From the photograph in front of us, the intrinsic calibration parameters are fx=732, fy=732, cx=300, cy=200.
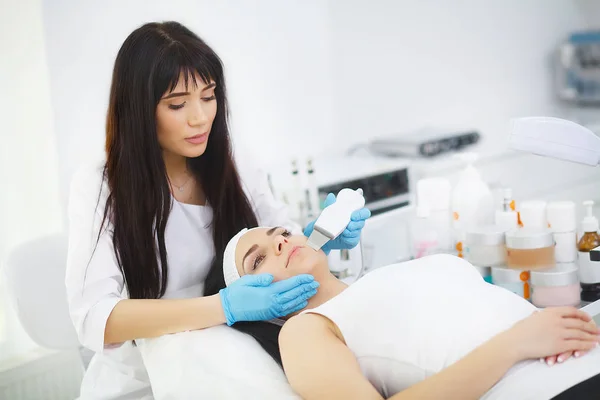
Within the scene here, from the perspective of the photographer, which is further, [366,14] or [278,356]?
[366,14]

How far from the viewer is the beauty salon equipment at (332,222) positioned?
1.45 m

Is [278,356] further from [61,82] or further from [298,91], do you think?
[298,91]

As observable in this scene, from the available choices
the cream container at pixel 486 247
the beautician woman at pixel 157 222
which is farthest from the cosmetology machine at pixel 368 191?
the beautician woman at pixel 157 222

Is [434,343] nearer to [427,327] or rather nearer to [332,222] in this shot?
[427,327]

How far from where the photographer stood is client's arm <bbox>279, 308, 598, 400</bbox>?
115 cm

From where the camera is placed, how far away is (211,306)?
149cm

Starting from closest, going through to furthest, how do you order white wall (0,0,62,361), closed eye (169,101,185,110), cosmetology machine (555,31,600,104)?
closed eye (169,101,185,110) → white wall (0,0,62,361) → cosmetology machine (555,31,600,104)

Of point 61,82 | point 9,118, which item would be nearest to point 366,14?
point 61,82

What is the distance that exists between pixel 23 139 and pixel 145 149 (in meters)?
0.73

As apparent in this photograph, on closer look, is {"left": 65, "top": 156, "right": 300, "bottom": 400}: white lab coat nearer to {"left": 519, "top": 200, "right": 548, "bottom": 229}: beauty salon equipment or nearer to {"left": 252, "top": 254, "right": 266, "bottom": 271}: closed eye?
{"left": 252, "top": 254, "right": 266, "bottom": 271}: closed eye

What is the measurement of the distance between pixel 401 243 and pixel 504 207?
0.71 m

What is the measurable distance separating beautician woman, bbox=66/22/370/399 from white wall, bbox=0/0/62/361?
0.63 meters

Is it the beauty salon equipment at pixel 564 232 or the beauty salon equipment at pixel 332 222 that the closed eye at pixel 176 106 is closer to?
the beauty salon equipment at pixel 332 222

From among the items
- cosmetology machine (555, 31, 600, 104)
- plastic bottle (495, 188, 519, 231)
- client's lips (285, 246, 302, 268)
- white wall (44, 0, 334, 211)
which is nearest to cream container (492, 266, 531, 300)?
plastic bottle (495, 188, 519, 231)
